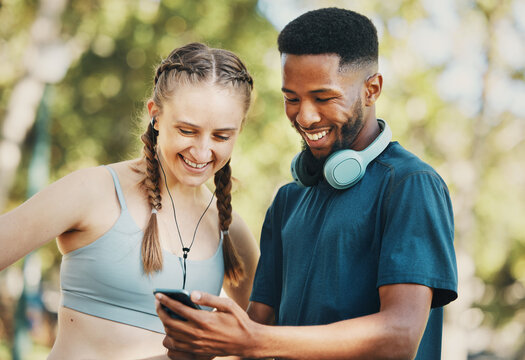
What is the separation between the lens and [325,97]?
238cm

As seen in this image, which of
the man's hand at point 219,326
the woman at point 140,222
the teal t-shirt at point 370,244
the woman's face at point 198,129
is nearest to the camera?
the man's hand at point 219,326

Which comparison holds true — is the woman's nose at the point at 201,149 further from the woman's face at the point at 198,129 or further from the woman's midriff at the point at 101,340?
the woman's midriff at the point at 101,340

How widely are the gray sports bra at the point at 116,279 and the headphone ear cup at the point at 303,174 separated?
0.77m

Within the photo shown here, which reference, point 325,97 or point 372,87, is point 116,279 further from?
point 372,87

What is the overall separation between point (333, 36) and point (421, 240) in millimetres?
914

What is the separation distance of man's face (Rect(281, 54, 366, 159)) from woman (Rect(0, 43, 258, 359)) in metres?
0.43

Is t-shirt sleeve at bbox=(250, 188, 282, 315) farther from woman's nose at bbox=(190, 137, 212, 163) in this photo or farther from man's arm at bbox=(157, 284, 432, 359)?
man's arm at bbox=(157, 284, 432, 359)

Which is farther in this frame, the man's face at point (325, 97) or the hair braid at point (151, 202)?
the hair braid at point (151, 202)

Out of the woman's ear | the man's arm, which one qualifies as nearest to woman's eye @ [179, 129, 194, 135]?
the woman's ear

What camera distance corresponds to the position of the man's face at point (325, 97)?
2361 millimetres

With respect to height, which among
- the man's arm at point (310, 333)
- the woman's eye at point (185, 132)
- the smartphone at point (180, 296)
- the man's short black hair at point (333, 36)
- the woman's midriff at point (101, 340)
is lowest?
the woman's midriff at point (101, 340)

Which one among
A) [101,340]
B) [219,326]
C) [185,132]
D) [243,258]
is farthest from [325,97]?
[101,340]

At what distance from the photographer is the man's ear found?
8.07 ft

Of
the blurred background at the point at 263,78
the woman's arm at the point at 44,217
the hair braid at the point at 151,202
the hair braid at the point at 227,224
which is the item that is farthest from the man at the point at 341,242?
the blurred background at the point at 263,78
